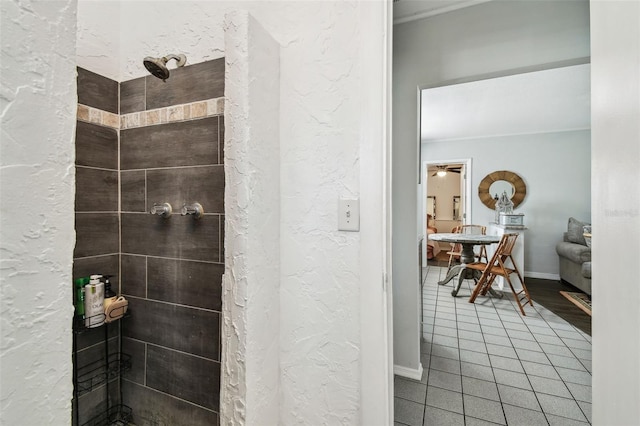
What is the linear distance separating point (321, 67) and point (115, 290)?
149cm

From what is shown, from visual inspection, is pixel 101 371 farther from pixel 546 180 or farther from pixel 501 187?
pixel 546 180

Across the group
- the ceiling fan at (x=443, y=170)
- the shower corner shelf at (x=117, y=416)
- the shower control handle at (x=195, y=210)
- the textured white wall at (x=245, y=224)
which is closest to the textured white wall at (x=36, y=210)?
the textured white wall at (x=245, y=224)

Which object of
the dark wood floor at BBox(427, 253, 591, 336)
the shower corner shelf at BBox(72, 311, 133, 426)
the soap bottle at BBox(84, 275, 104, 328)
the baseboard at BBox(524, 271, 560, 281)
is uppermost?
the soap bottle at BBox(84, 275, 104, 328)

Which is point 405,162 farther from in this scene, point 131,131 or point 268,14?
point 131,131

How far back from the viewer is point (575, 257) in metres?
3.80

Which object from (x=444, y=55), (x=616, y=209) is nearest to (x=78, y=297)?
(x=616, y=209)

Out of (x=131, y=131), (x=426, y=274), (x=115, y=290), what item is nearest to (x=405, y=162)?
(x=131, y=131)

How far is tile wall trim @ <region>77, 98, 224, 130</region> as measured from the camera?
1290 millimetres

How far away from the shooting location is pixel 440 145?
5652mm

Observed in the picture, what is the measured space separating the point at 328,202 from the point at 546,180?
17.8ft

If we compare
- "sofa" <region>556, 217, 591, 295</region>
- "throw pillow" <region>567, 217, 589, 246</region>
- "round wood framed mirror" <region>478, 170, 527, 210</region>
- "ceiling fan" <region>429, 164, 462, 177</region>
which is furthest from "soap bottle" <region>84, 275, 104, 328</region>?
"ceiling fan" <region>429, 164, 462, 177</region>

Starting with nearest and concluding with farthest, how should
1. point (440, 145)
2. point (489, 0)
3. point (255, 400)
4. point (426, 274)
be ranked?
point (255, 400) < point (489, 0) < point (426, 274) < point (440, 145)

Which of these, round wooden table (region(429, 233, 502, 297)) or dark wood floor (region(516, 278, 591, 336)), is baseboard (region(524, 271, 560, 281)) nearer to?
dark wood floor (region(516, 278, 591, 336))

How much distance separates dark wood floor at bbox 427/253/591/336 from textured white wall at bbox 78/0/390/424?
→ 117 inches
